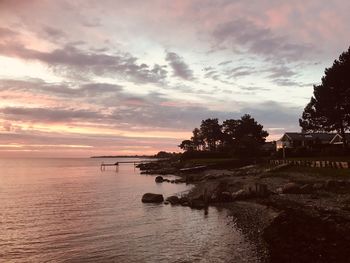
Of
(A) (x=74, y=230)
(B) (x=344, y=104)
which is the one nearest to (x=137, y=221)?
(A) (x=74, y=230)

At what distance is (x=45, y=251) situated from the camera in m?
21.2

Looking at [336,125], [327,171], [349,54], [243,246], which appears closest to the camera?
[243,246]

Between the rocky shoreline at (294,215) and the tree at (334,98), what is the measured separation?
22621 mm

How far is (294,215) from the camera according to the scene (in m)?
24.9

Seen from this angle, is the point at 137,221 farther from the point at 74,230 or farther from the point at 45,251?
the point at 45,251

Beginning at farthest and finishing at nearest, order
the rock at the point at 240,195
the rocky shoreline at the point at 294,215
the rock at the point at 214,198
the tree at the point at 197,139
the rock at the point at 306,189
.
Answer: the tree at the point at 197,139 < the rock at the point at 214,198 < the rock at the point at 240,195 < the rock at the point at 306,189 < the rocky shoreline at the point at 294,215

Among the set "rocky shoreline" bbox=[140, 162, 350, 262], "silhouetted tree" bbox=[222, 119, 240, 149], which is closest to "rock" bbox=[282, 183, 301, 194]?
"rocky shoreline" bbox=[140, 162, 350, 262]

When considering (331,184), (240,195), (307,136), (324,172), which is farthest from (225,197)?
(307,136)

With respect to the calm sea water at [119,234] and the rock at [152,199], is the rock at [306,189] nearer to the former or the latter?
the calm sea water at [119,234]

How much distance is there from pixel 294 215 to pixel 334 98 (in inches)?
1801

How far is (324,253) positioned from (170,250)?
839 cm

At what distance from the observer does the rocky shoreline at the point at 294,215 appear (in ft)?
57.8

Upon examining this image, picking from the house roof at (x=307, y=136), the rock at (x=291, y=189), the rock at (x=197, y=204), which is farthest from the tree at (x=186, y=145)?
the rock at (x=197, y=204)

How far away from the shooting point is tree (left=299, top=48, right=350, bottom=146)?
6253 cm
